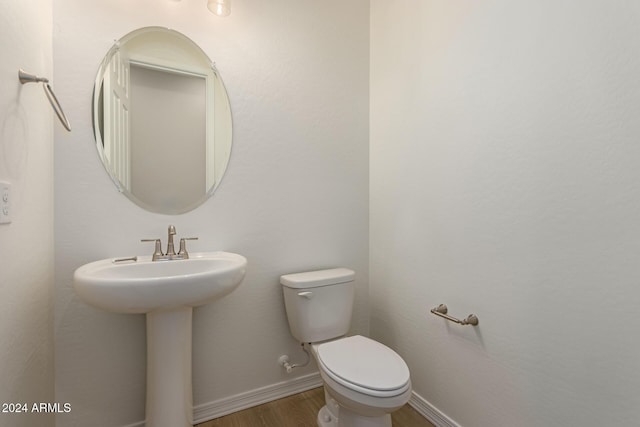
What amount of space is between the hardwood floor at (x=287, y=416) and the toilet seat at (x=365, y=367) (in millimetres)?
462

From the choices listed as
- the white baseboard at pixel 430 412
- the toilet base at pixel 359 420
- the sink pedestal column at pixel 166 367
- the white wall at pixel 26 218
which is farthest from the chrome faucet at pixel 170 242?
the white baseboard at pixel 430 412

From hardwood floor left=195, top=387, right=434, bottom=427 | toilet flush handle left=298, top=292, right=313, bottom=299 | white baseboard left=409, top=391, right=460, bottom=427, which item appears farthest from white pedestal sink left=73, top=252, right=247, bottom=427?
white baseboard left=409, top=391, right=460, bottom=427

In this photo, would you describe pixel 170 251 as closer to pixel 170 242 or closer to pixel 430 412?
pixel 170 242

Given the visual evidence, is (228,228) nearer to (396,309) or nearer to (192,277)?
(192,277)

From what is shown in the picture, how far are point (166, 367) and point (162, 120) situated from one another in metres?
1.08

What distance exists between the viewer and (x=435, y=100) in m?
1.37

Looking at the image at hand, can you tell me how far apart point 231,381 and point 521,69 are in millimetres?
1876

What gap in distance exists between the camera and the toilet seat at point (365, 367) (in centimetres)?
98

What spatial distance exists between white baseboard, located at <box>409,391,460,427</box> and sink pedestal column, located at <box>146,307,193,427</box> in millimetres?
1125

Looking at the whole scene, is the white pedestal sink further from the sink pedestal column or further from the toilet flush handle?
the toilet flush handle

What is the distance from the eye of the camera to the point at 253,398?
150 cm

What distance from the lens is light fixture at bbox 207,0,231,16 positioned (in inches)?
51.5

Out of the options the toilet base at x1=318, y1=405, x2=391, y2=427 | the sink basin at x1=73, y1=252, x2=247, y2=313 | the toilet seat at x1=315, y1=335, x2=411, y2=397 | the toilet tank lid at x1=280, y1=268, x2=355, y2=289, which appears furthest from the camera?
the toilet tank lid at x1=280, y1=268, x2=355, y2=289

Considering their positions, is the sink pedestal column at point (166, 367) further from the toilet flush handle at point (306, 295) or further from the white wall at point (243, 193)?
the toilet flush handle at point (306, 295)
